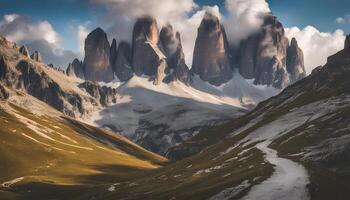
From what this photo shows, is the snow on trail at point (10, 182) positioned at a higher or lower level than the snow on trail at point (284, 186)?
lower

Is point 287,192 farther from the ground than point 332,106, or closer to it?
closer to it

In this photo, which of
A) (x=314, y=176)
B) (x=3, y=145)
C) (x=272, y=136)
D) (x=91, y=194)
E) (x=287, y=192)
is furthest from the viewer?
(x=3, y=145)

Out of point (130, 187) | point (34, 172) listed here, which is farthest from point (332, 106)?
point (34, 172)

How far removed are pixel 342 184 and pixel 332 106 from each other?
285ft

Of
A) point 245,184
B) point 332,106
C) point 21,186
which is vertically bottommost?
point 21,186

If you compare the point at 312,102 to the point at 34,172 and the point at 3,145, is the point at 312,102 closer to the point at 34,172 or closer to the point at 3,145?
the point at 34,172

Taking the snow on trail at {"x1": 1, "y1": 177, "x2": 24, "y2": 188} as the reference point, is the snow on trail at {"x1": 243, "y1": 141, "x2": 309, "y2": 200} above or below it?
above

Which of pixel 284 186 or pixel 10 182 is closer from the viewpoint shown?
pixel 284 186

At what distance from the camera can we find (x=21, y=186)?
14612cm

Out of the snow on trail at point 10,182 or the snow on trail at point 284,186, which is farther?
the snow on trail at point 10,182

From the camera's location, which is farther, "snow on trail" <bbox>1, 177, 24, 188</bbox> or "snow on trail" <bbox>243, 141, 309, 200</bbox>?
"snow on trail" <bbox>1, 177, 24, 188</bbox>

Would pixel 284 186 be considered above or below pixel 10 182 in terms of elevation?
above

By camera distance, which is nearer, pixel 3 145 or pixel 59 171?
pixel 59 171

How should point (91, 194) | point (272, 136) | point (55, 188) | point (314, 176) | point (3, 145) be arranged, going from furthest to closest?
point (3, 145)
point (272, 136)
point (55, 188)
point (91, 194)
point (314, 176)
